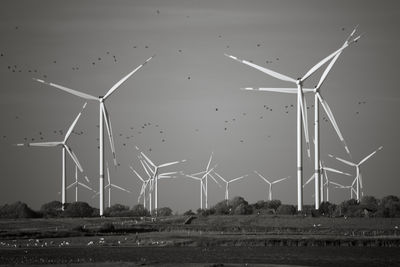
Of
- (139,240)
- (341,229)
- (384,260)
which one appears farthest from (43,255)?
(341,229)

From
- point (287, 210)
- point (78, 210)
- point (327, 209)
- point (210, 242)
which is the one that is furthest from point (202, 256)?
point (78, 210)

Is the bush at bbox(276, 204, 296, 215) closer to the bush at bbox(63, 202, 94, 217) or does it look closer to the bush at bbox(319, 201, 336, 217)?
the bush at bbox(319, 201, 336, 217)

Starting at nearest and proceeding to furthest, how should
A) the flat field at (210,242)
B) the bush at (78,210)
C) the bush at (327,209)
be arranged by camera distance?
the flat field at (210,242) < the bush at (327,209) < the bush at (78,210)

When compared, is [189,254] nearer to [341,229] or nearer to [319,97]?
[341,229]

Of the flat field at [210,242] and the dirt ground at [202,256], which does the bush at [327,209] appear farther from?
the dirt ground at [202,256]

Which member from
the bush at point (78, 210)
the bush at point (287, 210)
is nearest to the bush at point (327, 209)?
the bush at point (287, 210)

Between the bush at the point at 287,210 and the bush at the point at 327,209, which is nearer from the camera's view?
the bush at the point at 327,209

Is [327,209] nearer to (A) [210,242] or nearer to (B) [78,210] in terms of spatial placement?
(A) [210,242]

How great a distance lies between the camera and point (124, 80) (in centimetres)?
15100

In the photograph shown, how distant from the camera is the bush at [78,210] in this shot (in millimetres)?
192125

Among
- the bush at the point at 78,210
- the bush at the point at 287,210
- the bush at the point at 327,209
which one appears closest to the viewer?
the bush at the point at 327,209

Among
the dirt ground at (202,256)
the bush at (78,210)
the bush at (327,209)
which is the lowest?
the dirt ground at (202,256)

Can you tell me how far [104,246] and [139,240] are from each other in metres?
6.74

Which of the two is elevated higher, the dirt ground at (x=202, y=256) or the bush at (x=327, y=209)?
the bush at (x=327, y=209)
